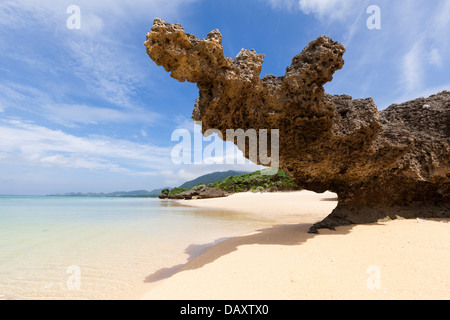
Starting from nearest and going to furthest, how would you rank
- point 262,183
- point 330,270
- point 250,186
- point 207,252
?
1. point 330,270
2. point 207,252
3. point 262,183
4. point 250,186

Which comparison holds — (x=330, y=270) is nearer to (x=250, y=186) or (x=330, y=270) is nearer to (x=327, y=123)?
(x=327, y=123)

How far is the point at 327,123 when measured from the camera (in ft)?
16.6

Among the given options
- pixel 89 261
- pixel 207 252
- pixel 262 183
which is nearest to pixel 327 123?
pixel 207 252

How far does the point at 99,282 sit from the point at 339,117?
20.7 feet

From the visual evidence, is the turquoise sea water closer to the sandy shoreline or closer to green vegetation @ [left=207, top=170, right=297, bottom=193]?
the sandy shoreline

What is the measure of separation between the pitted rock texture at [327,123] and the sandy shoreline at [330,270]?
1.55m

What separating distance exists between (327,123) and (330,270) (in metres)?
3.34

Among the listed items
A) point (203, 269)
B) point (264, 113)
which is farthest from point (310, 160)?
point (203, 269)

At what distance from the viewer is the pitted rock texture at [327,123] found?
14.6 feet

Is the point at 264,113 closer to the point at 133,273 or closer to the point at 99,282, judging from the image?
the point at 133,273

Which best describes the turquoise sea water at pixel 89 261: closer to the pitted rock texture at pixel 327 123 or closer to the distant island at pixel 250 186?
the pitted rock texture at pixel 327 123

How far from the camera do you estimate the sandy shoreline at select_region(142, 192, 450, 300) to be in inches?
99.3

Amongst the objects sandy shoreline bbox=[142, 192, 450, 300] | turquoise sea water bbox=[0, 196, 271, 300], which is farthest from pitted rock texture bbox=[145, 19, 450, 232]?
turquoise sea water bbox=[0, 196, 271, 300]
